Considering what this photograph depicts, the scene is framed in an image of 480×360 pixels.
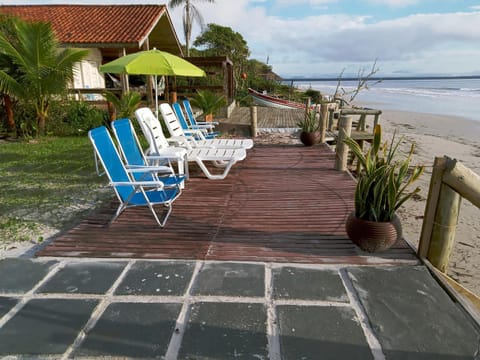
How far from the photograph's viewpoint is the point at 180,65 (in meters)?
5.31

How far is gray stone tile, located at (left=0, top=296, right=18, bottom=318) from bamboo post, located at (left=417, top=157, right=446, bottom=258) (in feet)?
10.0

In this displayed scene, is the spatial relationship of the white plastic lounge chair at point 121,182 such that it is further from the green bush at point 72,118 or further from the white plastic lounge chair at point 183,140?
the green bush at point 72,118

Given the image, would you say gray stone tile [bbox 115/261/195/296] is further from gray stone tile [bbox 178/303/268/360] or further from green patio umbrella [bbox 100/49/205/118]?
green patio umbrella [bbox 100/49/205/118]

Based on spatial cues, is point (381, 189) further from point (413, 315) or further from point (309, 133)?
point (309, 133)

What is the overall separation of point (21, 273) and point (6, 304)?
1.41ft

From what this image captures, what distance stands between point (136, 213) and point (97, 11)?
551 inches

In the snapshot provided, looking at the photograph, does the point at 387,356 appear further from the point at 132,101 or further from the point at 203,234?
the point at 132,101

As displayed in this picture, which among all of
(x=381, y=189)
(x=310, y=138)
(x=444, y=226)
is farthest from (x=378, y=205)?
(x=310, y=138)

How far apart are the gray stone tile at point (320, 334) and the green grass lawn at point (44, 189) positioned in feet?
8.77

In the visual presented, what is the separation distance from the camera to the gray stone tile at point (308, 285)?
7.59 feet

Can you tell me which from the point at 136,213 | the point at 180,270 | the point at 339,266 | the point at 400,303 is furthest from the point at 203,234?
the point at 400,303

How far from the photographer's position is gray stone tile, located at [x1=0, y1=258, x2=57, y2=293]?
244 cm

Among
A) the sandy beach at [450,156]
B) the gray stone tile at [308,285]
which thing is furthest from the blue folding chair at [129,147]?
the sandy beach at [450,156]

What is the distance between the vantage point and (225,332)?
1.97 m
